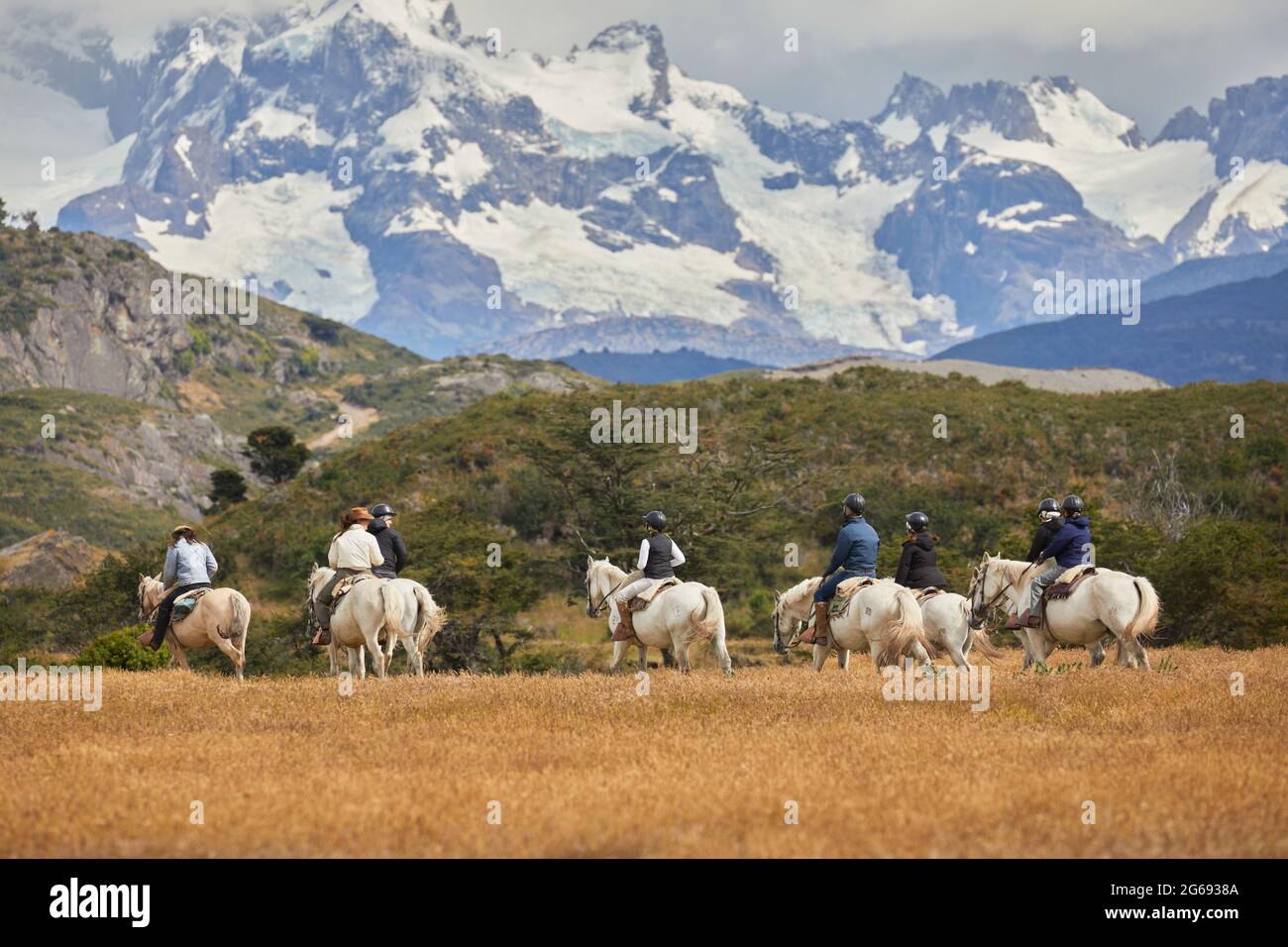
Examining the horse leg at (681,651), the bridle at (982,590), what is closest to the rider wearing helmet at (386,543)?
the horse leg at (681,651)

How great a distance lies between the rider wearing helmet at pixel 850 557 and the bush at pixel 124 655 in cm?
1383

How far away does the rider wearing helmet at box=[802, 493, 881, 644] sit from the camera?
20.3m

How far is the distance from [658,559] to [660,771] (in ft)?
30.4

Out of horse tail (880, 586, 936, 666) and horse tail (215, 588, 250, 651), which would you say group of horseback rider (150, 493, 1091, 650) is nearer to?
horse tail (215, 588, 250, 651)

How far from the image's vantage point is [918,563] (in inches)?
819

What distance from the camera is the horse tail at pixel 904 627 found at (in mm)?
18891

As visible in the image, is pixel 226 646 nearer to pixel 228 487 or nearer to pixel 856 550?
pixel 856 550

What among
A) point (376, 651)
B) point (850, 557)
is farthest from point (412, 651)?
point (850, 557)

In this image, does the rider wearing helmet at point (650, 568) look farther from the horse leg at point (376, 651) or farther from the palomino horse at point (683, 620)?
the horse leg at point (376, 651)

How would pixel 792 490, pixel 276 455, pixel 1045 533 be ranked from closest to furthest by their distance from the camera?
pixel 1045 533 → pixel 792 490 → pixel 276 455

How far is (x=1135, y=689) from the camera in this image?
16.1m
